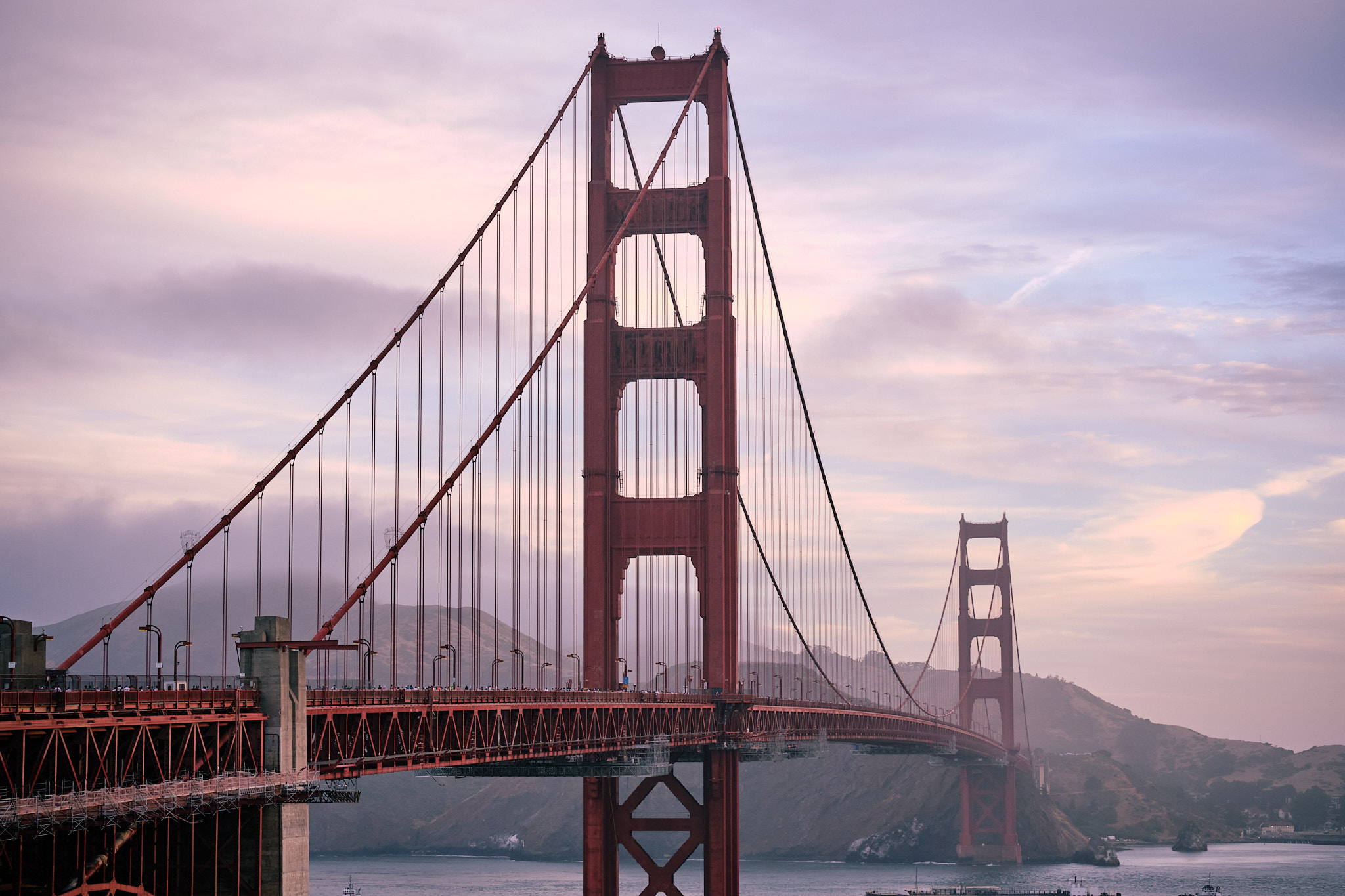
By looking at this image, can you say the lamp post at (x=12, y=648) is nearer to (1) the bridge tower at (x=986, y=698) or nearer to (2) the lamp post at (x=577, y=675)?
(2) the lamp post at (x=577, y=675)

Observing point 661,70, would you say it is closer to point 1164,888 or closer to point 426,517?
point 426,517

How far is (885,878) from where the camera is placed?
175 m

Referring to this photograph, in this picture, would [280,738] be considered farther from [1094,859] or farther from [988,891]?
[1094,859]

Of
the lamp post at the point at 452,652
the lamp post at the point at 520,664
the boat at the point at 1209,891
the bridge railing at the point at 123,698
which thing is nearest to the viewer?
the bridge railing at the point at 123,698

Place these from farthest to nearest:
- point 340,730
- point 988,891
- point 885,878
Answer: point 885,878 < point 988,891 < point 340,730

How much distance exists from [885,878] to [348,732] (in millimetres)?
145731

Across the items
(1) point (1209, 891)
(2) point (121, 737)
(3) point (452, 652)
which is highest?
(3) point (452, 652)

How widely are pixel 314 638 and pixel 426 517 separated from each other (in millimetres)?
8587

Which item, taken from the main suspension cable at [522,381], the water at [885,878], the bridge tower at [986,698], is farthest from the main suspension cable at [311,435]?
the bridge tower at [986,698]

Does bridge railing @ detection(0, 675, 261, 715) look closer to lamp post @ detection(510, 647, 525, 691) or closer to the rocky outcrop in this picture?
lamp post @ detection(510, 647, 525, 691)

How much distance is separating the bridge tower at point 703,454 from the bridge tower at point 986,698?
11136cm

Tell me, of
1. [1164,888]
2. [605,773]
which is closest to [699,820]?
[605,773]

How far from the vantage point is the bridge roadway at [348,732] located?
28.2 meters

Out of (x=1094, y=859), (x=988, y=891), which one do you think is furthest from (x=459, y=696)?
(x=1094, y=859)
